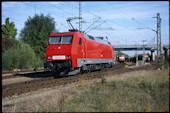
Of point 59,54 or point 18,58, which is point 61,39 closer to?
point 59,54

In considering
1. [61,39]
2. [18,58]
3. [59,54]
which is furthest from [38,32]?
[59,54]

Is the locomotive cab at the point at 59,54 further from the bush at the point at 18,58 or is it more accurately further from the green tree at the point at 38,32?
the green tree at the point at 38,32

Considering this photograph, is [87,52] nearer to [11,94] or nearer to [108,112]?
[11,94]

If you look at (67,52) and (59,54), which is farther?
(59,54)

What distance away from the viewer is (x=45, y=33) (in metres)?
35.6

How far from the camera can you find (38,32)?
119 feet

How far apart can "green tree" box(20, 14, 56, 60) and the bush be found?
6296 mm

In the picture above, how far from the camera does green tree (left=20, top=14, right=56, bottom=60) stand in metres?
35.8

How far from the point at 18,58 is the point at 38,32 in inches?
399

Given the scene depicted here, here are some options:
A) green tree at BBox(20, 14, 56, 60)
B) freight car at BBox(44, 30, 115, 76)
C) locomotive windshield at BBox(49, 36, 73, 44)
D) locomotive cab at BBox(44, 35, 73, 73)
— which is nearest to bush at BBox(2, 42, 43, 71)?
green tree at BBox(20, 14, 56, 60)

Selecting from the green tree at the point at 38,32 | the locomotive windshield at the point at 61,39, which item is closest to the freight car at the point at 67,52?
the locomotive windshield at the point at 61,39

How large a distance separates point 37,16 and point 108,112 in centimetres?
3565

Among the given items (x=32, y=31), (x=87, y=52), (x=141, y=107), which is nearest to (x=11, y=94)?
(x=141, y=107)

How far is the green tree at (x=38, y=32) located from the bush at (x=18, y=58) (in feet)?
20.7
